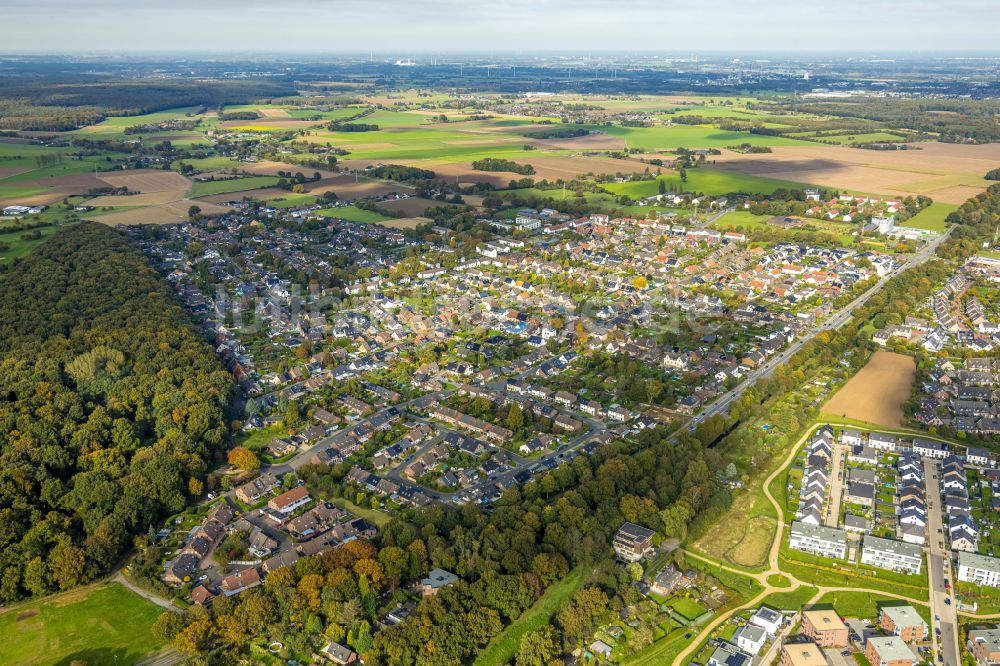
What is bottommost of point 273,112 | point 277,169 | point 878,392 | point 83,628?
point 83,628

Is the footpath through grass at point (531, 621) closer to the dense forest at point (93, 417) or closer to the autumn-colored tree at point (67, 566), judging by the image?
the dense forest at point (93, 417)

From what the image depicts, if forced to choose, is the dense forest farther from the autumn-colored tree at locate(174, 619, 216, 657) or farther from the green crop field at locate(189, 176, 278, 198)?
the green crop field at locate(189, 176, 278, 198)

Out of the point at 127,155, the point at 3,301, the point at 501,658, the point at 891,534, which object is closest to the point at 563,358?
the point at 891,534

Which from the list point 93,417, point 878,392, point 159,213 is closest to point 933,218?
point 878,392

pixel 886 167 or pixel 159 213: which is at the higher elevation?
pixel 886 167

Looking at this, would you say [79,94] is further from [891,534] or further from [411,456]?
[891,534]

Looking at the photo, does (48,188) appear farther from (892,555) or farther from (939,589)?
(939,589)

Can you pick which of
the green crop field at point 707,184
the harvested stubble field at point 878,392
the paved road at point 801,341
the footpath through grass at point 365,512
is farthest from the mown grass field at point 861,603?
the green crop field at point 707,184
